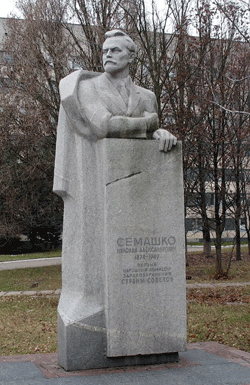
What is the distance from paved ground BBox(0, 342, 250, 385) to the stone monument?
0.66 feet

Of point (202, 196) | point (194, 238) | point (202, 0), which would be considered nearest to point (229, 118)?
point (202, 196)

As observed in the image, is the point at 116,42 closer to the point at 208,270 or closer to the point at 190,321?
the point at 190,321

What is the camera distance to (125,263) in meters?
6.23

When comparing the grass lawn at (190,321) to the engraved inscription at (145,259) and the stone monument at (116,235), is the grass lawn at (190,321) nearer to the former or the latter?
the stone monument at (116,235)

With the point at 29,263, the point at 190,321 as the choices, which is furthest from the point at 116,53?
the point at 29,263

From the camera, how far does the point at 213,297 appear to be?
13.5m

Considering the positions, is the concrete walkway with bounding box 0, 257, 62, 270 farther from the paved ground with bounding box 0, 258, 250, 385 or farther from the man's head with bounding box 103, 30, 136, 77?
the man's head with bounding box 103, 30, 136, 77

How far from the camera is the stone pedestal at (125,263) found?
6.18m

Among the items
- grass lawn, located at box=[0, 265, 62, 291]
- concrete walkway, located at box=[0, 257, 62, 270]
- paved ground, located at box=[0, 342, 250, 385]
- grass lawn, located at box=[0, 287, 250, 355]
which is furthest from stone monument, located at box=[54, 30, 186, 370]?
concrete walkway, located at box=[0, 257, 62, 270]

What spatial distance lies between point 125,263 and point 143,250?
0.24 meters

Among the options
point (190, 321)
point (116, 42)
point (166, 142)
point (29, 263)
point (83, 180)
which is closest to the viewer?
point (83, 180)

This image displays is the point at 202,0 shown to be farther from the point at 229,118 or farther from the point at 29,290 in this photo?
the point at 29,290

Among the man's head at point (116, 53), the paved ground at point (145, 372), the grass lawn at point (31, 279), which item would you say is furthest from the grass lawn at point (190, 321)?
the man's head at point (116, 53)

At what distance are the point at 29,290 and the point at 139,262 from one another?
10338 mm
